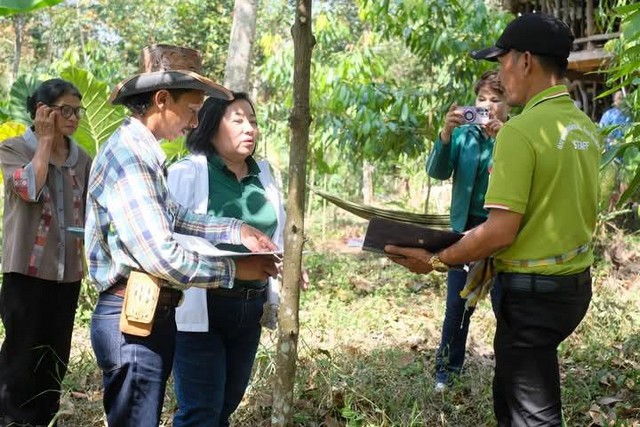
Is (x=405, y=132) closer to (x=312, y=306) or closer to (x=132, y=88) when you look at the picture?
(x=312, y=306)

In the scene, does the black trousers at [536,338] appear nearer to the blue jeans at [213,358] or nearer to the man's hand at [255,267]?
the man's hand at [255,267]

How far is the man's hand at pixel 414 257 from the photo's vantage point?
2.35m

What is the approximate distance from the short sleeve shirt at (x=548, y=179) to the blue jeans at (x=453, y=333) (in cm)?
131

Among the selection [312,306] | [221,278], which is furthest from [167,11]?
[221,278]

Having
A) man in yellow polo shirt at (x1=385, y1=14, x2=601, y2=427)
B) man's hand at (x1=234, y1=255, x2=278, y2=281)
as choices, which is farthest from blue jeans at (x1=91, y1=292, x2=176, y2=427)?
man in yellow polo shirt at (x1=385, y1=14, x2=601, y2=427)

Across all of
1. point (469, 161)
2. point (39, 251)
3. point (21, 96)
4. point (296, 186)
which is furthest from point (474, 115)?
point (21, 96)

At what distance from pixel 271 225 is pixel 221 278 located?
0.68 metres

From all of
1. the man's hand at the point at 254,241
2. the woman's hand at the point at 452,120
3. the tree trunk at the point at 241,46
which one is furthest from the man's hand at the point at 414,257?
the tree trunk at the point at 241,46

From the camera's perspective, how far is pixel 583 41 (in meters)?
7.36

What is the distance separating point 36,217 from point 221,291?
105 centimetres

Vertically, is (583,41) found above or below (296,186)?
above

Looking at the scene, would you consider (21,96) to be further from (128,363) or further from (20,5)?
(128,363)

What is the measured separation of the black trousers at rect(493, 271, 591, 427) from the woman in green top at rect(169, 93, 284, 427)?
2.87ft

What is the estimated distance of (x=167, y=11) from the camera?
45.8 feet
